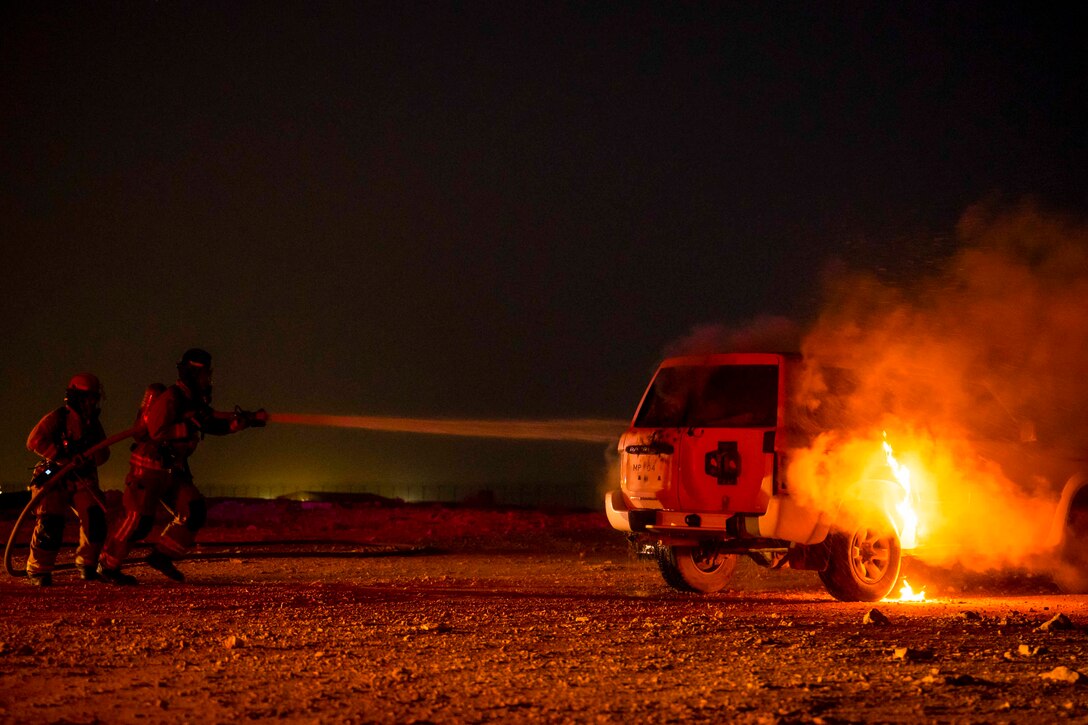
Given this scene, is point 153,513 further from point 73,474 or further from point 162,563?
point 73,474

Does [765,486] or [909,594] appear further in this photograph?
[909,594]

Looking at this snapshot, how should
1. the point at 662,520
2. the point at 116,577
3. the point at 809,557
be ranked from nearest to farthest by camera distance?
the point at 809,557, the point at 662,520, the point at 116,577

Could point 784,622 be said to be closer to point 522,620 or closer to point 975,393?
point 522,620

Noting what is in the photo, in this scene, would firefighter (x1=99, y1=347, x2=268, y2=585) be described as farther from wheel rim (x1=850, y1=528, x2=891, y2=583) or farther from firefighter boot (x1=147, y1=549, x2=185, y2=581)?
wheel rim (x1=850, y1=528, x2=891, y2=583)

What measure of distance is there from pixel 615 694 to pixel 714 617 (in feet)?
11.5

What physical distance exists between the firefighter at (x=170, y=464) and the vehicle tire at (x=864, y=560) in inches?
231

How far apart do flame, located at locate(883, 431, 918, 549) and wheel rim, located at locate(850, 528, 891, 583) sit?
278mm

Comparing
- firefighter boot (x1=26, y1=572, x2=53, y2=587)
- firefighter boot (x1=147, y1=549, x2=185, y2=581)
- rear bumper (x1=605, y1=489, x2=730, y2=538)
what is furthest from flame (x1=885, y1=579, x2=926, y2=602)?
firefighter boot (x1=26, y1=572, x2=53, y2=587)

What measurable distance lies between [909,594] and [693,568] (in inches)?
84.0

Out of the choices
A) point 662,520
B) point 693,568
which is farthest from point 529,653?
point 693,568

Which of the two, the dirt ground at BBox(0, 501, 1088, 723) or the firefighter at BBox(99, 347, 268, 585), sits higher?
the firefighter at BBox(99, 347, 268, 585)

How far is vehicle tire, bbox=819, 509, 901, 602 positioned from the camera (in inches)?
446

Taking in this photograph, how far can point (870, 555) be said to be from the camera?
38.1 ft

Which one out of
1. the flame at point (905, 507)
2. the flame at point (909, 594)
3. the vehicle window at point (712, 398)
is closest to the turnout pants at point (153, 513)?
the vehicle window at point (712, 398)
